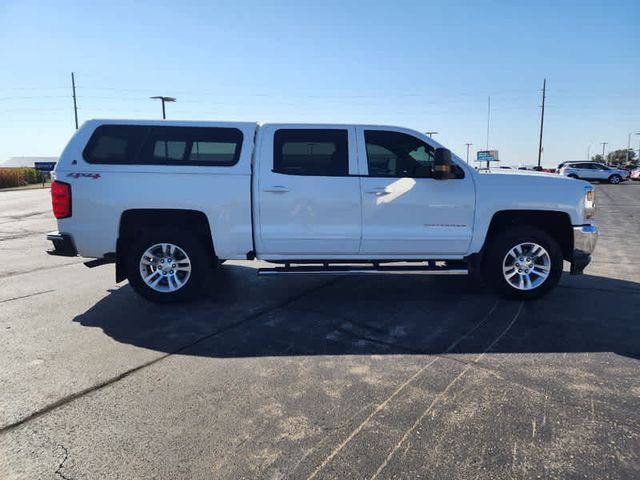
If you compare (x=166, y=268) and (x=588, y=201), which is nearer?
(x=166, y=268)

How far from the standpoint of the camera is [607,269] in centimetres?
734

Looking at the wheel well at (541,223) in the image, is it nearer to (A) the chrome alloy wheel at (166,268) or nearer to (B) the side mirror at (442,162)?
(B) the side mirror at (442,162)

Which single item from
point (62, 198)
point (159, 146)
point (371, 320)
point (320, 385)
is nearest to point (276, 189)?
point (159, 146)

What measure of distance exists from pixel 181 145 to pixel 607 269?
690 cm

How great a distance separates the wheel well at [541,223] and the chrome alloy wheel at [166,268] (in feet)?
12.3

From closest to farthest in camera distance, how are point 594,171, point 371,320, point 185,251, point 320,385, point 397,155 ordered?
point 320,385 → point 371,320 → point 185,251 → point 397,155 → point 594,171

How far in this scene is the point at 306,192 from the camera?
17.0 feet

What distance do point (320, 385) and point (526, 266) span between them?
342 centimetres

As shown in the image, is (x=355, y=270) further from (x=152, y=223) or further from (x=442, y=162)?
(x=152, y=223)

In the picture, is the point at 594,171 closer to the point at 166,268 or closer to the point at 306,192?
the point at 306,192

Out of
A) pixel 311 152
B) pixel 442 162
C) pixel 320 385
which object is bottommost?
pixel 320 385

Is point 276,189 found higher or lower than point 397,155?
lower

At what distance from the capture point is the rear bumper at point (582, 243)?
5383 mm

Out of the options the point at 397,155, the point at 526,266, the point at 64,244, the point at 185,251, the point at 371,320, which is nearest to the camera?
the point at 371,320
